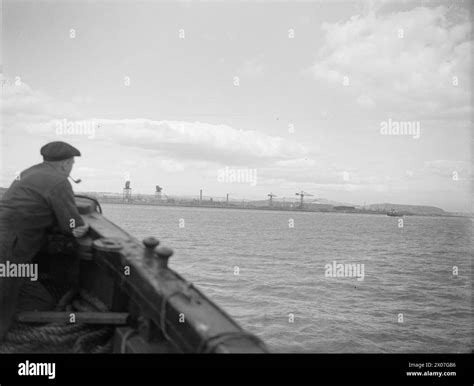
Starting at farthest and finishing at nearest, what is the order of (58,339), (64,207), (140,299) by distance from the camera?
(64,207)
(58,339)
(140,299)

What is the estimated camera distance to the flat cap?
346cm

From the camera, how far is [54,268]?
3854 millimetres

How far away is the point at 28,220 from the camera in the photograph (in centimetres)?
315

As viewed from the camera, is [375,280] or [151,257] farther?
[375,280]

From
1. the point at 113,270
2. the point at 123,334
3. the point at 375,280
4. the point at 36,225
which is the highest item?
the point at 36,225

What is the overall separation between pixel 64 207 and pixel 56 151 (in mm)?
585

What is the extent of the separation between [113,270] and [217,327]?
1.35 metres

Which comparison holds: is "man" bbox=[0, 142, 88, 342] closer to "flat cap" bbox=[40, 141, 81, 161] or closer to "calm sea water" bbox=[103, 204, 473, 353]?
"flat cap" bbox=[40, 141, 81, 161]

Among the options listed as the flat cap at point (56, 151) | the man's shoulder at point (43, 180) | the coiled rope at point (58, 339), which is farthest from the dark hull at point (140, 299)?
the flat cap at point (56, 151)

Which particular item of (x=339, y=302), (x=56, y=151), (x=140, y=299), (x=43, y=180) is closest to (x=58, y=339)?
(x=140, y=299)

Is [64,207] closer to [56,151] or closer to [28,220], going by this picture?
[28,220]
